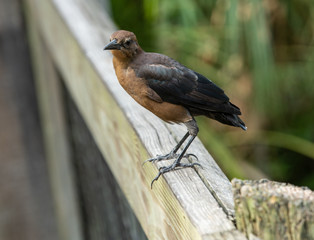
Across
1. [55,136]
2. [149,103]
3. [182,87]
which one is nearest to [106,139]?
[149,103]

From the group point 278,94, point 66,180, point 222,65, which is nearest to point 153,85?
point 66,180

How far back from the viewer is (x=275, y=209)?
0.89 meters

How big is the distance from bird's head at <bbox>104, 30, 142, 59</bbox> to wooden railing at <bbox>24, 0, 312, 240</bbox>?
0.10 m

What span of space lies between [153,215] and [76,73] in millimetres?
1039

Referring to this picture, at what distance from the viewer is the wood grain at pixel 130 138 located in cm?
118

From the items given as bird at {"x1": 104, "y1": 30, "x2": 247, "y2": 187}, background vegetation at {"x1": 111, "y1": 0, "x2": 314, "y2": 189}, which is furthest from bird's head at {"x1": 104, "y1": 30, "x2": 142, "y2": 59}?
background vegetation at {"x1": 111, "y1": 0, "x2": 314, "y2": 189}

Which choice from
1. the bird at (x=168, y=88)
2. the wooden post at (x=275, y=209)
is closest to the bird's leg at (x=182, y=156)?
the bird at (x=168, y=88)

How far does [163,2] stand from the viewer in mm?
3529

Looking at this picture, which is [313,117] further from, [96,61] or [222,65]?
[96,61]

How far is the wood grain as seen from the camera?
1176mm

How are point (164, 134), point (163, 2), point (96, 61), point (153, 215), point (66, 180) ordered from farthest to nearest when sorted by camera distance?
point (163, 2)
point (66, 180)
point (96, 61)
point (164, 134)
point (153, 215)

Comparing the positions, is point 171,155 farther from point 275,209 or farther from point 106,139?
point 275,209

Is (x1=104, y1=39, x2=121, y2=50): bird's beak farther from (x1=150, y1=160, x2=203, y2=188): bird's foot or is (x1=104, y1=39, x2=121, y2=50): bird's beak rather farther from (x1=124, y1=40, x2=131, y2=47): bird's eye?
(x1=150, y1=160, x2=203, y2=188): bird's foot

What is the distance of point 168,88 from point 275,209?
1095 mm
